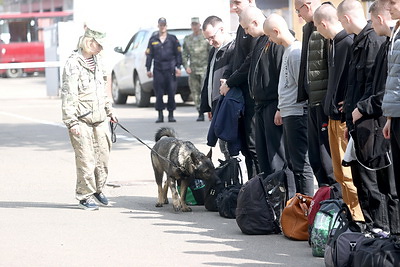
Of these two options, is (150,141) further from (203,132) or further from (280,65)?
(280,65)

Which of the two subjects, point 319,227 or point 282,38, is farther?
point 282,38

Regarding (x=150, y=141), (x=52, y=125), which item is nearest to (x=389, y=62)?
(x=150, y=141)

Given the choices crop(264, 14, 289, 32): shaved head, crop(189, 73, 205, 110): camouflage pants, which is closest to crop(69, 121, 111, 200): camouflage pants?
crop(264, 14, 289, 32): shaved head

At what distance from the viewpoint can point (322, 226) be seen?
784 cm

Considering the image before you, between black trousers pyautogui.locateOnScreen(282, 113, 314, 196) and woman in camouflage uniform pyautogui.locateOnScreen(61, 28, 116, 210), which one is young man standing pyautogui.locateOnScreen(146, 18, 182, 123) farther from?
black trousers pyautogui.locateOnScreen(282, 113, 314, 196)

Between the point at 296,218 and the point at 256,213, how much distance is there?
0.44 meters

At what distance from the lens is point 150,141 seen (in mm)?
17031

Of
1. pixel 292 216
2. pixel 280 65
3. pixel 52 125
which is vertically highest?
pixel 280 65

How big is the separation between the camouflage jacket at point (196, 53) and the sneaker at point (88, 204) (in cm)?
1039

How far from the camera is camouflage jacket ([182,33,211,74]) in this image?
20.9 m

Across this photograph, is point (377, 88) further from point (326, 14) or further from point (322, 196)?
point (322, 196)

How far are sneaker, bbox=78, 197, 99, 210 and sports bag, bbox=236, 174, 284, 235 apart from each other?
212 cm

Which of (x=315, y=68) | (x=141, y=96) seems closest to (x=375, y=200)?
(x=315, y=68)

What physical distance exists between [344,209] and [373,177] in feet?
1.07
